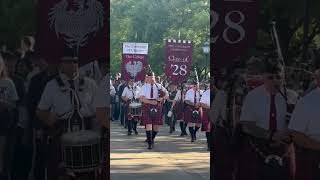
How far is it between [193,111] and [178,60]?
5704 mm

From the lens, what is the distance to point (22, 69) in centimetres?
803

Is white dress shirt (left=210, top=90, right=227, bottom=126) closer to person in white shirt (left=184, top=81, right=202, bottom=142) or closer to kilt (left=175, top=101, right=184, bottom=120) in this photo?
person in white shirt (left=184, top=81, right=202, bottom=142)

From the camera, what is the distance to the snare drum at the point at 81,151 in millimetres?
8156

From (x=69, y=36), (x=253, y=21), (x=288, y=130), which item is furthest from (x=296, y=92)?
(x=69, y=36)

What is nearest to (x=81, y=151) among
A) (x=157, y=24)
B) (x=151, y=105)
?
(x=151, y=105)

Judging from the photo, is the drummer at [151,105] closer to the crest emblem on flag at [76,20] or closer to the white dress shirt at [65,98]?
the white dress shirt at [65,98]

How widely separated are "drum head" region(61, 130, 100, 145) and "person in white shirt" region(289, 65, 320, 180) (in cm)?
233

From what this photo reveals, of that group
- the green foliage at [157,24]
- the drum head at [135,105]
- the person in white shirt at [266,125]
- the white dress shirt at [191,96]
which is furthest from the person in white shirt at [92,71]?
the green foliage at [157,24]

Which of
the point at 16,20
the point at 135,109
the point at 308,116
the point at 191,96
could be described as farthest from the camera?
the point at 135,109

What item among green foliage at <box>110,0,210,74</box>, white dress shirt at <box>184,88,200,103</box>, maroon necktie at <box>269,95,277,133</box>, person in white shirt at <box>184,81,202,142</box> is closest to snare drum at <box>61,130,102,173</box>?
maroon necktie at <box>269,95,277,133</box>

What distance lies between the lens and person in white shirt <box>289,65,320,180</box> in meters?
7.65

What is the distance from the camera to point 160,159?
1470cm

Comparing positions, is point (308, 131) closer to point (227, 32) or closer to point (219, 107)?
point (219, 107)

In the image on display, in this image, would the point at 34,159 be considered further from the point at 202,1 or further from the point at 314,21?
the point at 202,1
